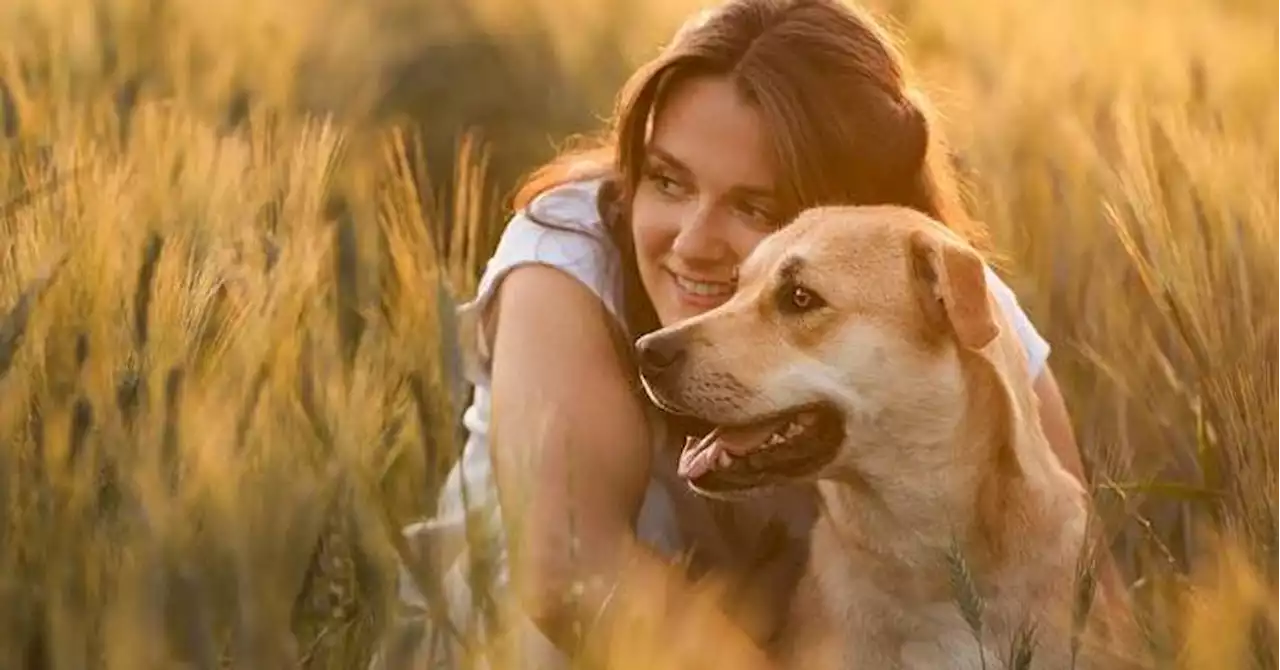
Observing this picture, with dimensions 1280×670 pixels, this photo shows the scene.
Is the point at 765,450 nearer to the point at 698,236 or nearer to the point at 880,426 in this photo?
the point at 880,426

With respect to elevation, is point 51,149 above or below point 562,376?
above

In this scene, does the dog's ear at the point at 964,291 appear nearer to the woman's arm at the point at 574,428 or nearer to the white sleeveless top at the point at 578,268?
the white sleeveless top at the point at 578,268

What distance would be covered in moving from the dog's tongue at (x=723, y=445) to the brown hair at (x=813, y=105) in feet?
1.20

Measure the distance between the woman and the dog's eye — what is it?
0.15 meters

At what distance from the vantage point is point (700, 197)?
89.4 inches

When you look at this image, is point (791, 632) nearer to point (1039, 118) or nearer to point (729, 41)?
point (729, 41)

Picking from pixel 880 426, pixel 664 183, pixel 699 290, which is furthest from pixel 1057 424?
pixel 664 183

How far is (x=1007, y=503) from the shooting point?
6.66ft

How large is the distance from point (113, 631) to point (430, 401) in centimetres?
34

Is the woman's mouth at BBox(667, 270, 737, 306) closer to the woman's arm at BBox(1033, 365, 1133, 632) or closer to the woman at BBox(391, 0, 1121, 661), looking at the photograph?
the woman at BBox(391, 0, 1121, 661)

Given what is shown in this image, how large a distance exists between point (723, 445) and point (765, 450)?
0.05 metres

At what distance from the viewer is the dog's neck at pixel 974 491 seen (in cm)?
202

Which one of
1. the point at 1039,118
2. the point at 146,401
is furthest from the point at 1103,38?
the point at 146,401

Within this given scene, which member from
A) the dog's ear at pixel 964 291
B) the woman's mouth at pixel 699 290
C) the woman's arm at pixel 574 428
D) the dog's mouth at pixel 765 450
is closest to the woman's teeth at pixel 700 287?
the woman's mouth at pixel 699 290
